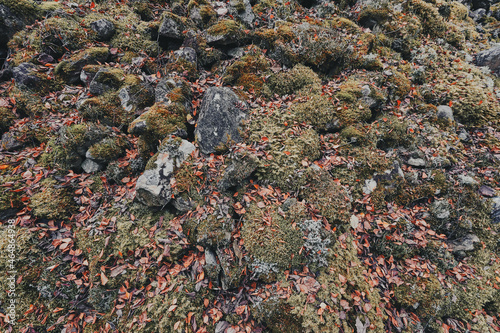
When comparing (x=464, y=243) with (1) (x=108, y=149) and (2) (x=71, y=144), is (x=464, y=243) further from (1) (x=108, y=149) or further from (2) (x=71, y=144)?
(2) (x=71, y=144)

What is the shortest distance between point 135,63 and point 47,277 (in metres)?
5.98

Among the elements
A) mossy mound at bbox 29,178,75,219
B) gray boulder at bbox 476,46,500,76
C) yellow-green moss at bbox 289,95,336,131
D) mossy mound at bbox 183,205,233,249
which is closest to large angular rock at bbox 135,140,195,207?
mossy mound at bbox 183,205,233,249

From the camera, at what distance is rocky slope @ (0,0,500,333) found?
13.7 feet

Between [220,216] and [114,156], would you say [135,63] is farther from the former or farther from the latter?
[220,216]

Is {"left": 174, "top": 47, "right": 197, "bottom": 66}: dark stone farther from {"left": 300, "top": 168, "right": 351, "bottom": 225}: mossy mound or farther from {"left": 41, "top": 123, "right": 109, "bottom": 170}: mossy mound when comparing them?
{"left": 300, "top": 168, "right": 351, "bottom": 225}: mossy mound

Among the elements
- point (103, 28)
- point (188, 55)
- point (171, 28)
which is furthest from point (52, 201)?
point (171, 28)

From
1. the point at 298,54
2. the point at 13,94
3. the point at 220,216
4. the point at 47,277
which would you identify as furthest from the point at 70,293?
the point at 298,54

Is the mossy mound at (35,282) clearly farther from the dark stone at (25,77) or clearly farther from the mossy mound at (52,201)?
the dark stone at (25,77)

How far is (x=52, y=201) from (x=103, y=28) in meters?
5.74

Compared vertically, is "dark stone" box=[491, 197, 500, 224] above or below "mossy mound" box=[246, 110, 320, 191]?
below

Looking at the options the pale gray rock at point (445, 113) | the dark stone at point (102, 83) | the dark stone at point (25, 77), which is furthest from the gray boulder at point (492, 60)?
the dark stone at point (25, 77)

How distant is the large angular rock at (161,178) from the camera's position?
15.3 feet

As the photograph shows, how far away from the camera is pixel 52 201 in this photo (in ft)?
15.9

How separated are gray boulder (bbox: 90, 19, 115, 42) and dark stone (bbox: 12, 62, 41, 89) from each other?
220 centimetres
